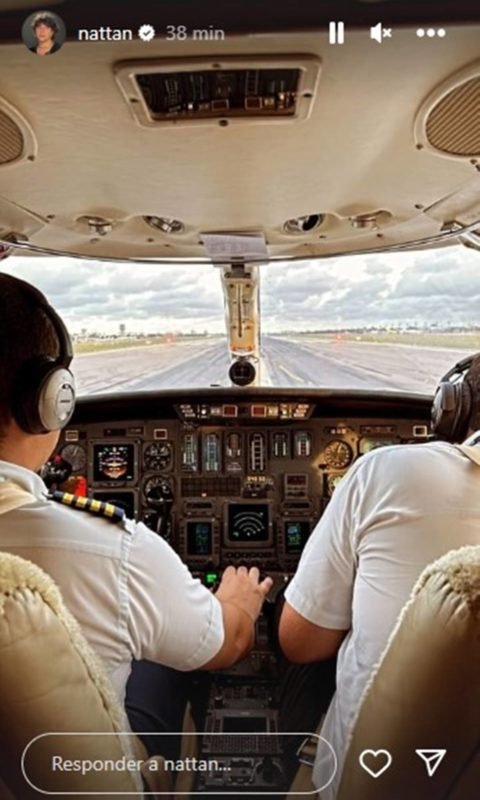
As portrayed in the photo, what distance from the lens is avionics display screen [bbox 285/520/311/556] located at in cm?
246

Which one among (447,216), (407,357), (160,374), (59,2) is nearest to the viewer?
(59,2)

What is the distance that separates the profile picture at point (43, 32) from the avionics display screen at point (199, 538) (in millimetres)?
1850

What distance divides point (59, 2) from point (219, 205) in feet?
2.37

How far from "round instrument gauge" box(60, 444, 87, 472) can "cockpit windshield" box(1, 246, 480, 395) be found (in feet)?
0.74

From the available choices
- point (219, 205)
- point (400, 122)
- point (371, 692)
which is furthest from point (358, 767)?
point (219, 205)

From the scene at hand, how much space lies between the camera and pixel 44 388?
863 millimetres

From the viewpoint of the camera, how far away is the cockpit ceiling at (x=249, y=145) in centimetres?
83

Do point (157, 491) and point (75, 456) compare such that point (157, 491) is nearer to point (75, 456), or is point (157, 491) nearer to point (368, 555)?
point (75, 456)

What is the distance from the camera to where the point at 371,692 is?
813mm

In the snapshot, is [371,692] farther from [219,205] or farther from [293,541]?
[293,541]

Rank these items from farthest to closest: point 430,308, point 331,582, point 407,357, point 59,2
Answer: point 407,357, point 430,308, point 331,582, point 59,2

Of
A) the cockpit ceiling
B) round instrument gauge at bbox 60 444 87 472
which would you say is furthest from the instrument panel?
the cockpit ceiling

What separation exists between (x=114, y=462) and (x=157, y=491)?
20cm

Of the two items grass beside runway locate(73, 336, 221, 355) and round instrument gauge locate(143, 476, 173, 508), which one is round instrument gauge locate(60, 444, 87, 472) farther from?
grass beside runway locate(73, 336, 221, 355)
